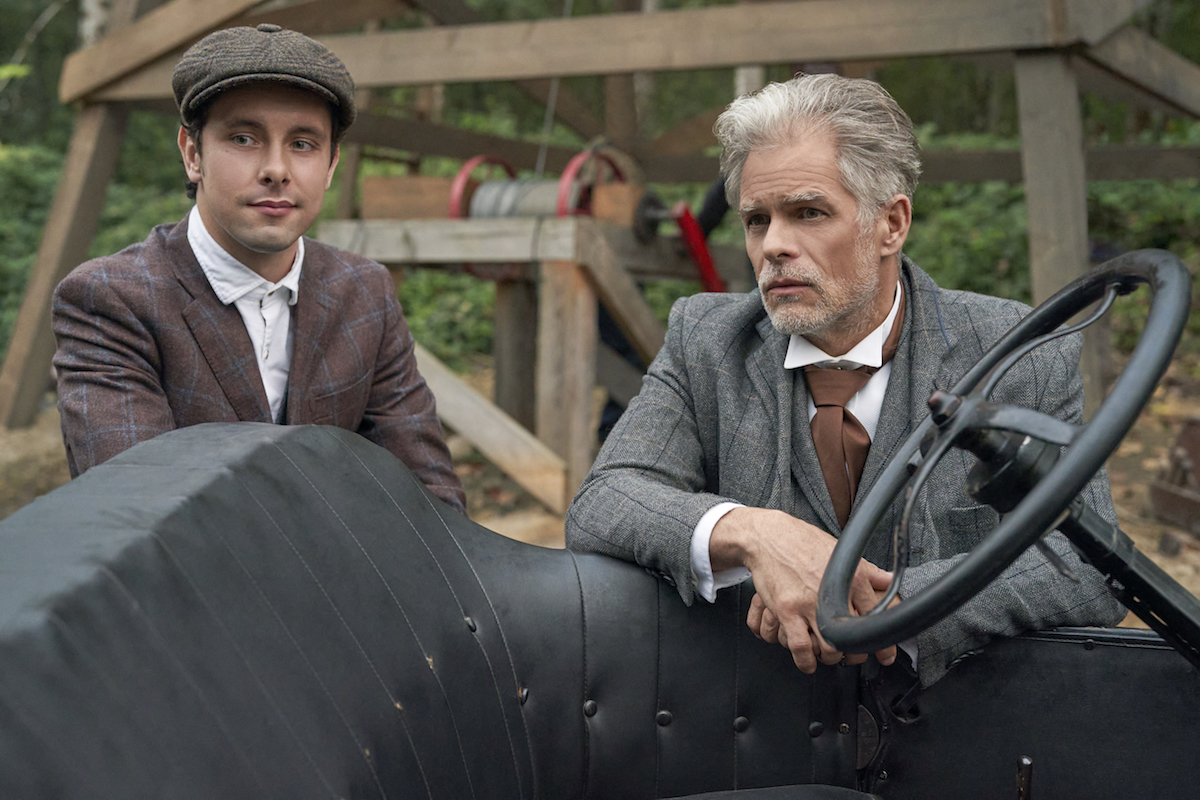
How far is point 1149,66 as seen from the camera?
4.58 m

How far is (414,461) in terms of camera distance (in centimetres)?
219

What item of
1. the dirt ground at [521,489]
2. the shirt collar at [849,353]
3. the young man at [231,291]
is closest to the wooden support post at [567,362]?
the dirt ground at [521,489]

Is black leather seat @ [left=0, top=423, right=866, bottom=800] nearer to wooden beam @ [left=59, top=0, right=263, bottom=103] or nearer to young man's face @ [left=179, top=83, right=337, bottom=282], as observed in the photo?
young man's face @ [left=179, top=83, right=337, bottom=282]

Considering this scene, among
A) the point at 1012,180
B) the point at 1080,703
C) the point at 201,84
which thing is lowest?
the point at 1080,703

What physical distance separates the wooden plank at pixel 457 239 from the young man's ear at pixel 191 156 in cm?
251

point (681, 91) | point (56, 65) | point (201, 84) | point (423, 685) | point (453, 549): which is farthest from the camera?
point (681, 91)

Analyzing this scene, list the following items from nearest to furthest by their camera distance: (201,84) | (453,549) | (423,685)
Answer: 1. (423,685)
2. (453,549)
3. (201,84)

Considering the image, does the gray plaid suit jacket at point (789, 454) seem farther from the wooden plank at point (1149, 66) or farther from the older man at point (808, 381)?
the wooden plank at point (1149, 66)

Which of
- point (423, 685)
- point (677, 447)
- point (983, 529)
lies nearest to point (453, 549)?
point (423, 685)

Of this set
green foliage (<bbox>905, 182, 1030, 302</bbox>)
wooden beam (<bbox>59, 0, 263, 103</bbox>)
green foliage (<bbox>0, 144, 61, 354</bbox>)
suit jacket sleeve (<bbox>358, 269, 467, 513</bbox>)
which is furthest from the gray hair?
green foliage (<bbox>0, 144, 61, 354</bbox>)

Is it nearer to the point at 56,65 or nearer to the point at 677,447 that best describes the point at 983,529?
the point at 677,447

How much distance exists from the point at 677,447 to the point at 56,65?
54.2 ft

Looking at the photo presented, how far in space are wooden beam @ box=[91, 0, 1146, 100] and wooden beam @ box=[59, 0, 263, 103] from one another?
0.30ft

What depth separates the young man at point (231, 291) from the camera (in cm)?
185
